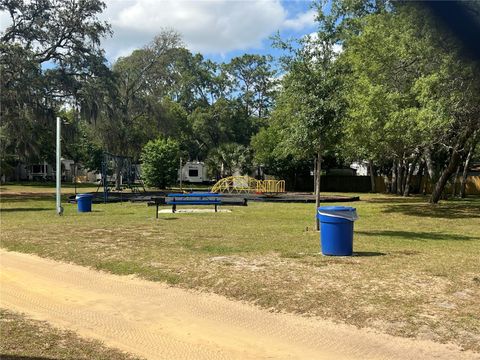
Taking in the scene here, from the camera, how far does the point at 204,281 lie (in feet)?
23.2

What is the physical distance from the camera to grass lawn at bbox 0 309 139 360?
437 centimetres

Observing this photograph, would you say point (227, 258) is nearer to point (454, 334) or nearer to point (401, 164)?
point (454, 334)

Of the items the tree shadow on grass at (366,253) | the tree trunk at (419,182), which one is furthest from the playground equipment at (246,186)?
the tree shadow on grass at (366,253)

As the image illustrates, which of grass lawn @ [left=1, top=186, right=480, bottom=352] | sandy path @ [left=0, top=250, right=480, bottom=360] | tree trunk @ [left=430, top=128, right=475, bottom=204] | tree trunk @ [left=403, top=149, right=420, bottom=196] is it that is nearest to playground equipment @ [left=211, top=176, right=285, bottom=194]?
tree trunk @ [left=403, top=149, right=420, bottom=196]

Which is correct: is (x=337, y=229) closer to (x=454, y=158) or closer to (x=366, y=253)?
(x=366, y=253)

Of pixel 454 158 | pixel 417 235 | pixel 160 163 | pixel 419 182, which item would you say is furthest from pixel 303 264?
pixel 419 182

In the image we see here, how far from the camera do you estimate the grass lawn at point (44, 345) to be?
14.3 ft

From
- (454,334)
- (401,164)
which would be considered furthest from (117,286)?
(401,164)

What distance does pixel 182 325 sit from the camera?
5371 millimetres

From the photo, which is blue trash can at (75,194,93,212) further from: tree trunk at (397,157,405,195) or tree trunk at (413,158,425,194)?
Answer: tree trunk at (413,158,425,194)

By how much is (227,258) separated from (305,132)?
15.3 ft

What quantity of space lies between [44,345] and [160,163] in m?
38.3

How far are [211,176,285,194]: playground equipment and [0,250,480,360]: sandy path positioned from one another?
89.7ft

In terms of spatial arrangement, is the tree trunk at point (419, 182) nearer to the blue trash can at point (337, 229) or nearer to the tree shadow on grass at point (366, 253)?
the tree shadow on grass at point (366, 253)
